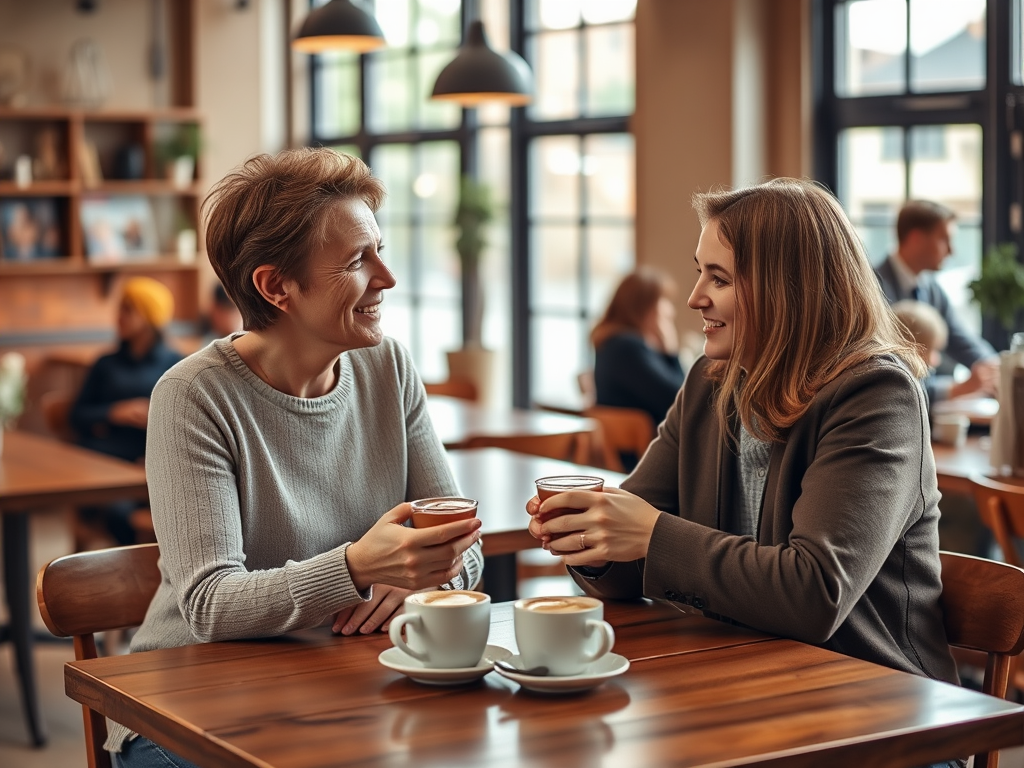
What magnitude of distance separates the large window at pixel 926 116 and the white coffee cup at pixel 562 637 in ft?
14.3

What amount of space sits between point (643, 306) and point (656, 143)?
1622 mm

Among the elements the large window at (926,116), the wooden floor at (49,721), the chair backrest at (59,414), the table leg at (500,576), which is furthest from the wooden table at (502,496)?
the large window at (926,116)

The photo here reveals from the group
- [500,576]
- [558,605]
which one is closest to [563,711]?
[558,605]

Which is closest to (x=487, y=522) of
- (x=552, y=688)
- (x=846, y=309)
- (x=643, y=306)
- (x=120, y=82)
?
(x=846, y=309)

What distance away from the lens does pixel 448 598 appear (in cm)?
155

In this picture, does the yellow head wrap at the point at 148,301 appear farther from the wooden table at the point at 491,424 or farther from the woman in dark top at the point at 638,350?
the woman in dark top at the point at 638,350

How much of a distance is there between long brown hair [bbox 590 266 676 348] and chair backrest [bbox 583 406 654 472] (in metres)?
0.48

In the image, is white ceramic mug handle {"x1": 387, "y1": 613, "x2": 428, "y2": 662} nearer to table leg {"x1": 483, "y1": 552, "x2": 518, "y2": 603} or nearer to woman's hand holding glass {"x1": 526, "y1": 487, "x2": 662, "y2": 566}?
woman's hand holding glass {"x1": 526, "y1": 487, "x2": 662, "y2": 566}

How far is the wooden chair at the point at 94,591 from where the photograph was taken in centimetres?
199

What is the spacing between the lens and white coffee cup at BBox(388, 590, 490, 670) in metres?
1.51

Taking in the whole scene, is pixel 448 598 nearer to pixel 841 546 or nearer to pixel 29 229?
pixel 841 546

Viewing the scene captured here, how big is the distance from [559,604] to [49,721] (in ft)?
9.93

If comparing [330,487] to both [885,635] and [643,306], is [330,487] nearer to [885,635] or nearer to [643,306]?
[885,635]

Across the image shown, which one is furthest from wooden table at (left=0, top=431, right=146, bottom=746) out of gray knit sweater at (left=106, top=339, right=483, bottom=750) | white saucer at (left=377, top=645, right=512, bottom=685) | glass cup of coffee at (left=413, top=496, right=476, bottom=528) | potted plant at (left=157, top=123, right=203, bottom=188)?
potted plant at (left=157, top=123, right=203, bottom=188)
